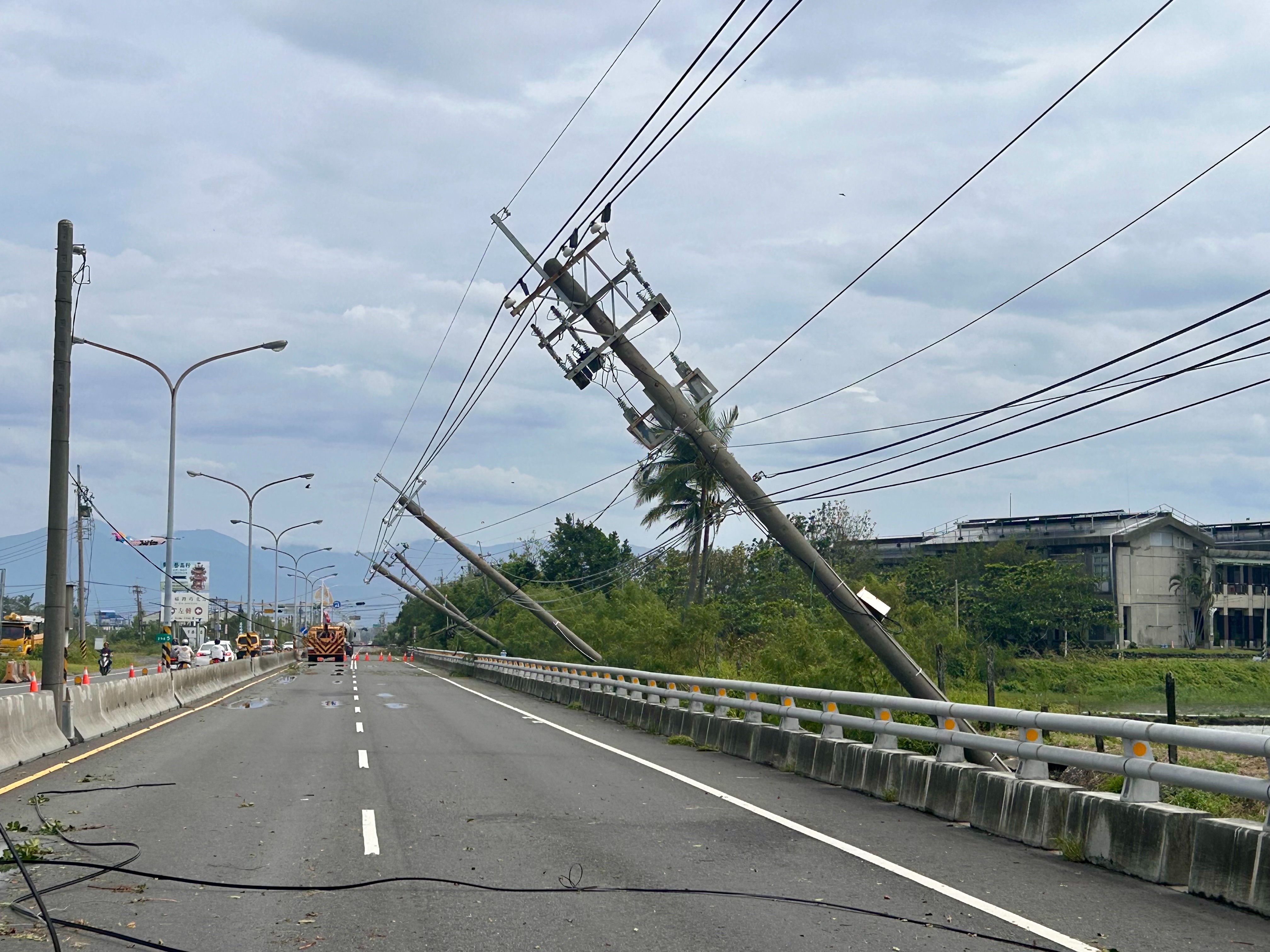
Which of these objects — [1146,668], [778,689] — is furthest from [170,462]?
[1146,668]

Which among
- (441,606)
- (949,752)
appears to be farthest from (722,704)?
(441,606)

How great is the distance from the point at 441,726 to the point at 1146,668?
152 ft

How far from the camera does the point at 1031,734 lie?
441 inches

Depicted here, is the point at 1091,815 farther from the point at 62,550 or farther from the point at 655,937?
the point at 62,550

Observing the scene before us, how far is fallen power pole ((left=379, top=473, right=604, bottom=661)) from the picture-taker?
51344 mm

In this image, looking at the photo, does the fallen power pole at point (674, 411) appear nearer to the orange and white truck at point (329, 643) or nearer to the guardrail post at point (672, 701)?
the guardrail post at point (672, 701)

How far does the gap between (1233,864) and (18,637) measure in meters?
78.9

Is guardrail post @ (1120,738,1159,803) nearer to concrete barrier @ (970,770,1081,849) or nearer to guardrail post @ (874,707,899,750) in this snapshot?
concrete barrier @ (970,770,1081,849)

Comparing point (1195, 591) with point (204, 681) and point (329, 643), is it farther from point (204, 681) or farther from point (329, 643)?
point (204, 681)

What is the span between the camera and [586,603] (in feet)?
217

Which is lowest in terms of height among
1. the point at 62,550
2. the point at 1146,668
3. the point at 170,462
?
the point at 1146,668

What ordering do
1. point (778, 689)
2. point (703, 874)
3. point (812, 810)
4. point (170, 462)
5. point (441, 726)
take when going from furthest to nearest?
point (170, 462)
point (441, 726)
point (778, 689)
point (812, 810)
point (703, 874)

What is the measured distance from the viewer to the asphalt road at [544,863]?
7406mm

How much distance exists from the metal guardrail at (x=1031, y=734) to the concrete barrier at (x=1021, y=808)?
0.67ft
